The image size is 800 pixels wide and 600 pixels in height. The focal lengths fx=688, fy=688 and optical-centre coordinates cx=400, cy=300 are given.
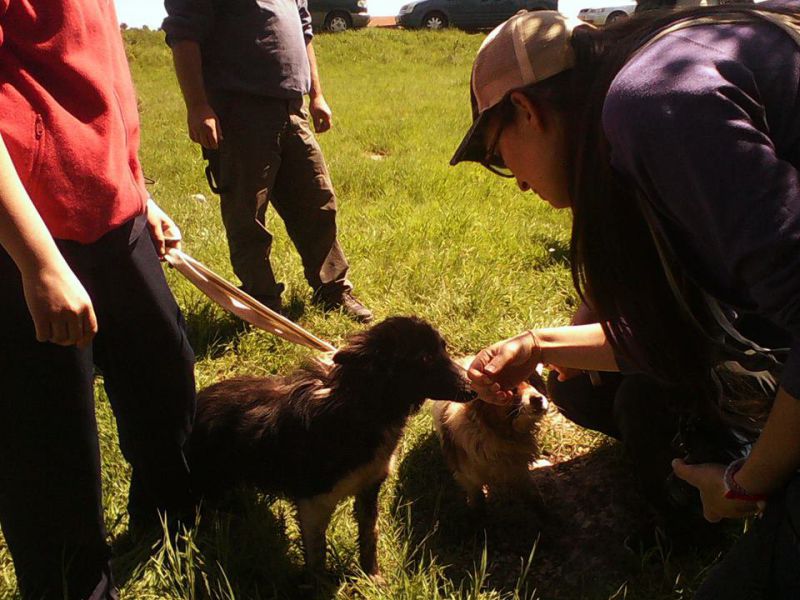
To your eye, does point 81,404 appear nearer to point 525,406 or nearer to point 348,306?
point 525,406

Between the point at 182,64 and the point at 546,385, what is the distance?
2.35 meters

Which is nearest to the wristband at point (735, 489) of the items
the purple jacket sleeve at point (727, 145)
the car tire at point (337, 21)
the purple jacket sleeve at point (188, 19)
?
the purple jacket sleeve at point (727, 145)

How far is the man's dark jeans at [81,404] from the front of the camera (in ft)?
5.53

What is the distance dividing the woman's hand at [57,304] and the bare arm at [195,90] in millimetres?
2118

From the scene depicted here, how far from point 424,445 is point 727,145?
2.31m

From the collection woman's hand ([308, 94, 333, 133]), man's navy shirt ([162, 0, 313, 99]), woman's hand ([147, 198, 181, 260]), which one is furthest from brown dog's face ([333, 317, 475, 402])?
woman's hand ([308, 94, 333, 133])

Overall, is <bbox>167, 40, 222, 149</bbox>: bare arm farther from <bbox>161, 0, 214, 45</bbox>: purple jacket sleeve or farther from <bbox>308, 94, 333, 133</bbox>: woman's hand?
<bbox>308, 94, 333, 133</bbox>: woman's hand

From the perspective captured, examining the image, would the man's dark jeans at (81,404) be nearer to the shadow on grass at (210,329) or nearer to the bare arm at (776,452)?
the shadow on grass at (210,329)

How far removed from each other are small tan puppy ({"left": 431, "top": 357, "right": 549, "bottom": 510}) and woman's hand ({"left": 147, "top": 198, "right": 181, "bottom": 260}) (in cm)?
131

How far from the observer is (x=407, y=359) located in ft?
7.59

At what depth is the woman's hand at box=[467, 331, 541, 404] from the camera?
2.07 meters

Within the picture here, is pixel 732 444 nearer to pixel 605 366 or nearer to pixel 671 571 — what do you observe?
pixel 605 366

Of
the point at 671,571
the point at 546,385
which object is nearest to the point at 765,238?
the point at 671,571

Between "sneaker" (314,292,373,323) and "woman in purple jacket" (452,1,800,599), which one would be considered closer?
"woman in purple jacket" (452,1,800,599)
